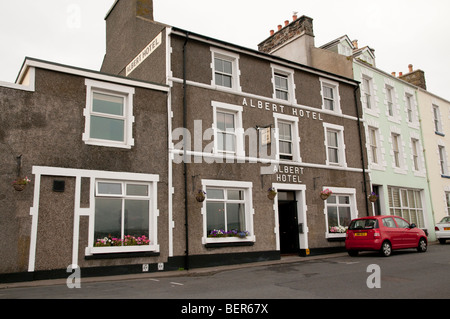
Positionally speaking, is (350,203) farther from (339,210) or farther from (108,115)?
(108,115)

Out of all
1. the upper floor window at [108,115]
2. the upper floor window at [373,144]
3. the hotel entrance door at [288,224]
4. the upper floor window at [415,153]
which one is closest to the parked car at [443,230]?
the upper floor window at [415,153]

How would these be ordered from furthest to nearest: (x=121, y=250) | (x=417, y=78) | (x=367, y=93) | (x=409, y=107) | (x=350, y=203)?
(x=417, y=78) → (x=409, y=107) → (x=367, y=93) → (x=350, y=203) → (x=121, y=250)

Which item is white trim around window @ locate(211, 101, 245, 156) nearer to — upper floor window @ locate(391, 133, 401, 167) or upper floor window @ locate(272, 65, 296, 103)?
upper floor window @ locate(272, 65, 296, 103)

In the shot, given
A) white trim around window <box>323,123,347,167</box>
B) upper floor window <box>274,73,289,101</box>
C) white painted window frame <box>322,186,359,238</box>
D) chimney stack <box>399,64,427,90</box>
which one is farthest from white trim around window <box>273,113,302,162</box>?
chimney stack <box>399,64,427,90</box>

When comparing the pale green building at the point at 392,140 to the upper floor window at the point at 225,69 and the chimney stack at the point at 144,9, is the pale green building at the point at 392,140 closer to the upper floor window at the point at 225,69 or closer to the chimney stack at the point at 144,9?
the upper floor window at the point at 225,69

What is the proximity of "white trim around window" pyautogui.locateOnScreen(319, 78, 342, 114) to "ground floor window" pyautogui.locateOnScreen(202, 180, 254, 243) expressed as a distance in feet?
23.9

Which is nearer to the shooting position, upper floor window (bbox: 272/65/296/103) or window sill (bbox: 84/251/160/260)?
window sill (bbox: 84/251/160/260)

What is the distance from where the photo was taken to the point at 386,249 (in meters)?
15.7

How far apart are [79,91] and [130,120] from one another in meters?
1.89

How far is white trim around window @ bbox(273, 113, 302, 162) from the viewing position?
1786cm

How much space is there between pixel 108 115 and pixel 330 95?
12.1 metres

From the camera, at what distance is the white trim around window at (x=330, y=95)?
20.4 m

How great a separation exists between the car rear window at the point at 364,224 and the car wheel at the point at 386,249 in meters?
0.78

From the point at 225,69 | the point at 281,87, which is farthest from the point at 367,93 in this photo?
the point at 225,69
